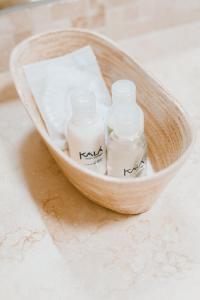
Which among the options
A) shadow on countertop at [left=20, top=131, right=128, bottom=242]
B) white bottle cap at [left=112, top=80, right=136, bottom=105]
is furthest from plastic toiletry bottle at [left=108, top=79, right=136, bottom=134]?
shadow on countertop at [left=20, top=131, right=128, bottom=242]

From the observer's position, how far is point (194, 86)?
2.44 feet

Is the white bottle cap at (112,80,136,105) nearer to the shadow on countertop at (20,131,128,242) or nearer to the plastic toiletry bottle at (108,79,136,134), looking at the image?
the plastic toiletry bottle at (108,79,136,134)

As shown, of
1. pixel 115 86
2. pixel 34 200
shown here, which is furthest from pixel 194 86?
pixel 34 200

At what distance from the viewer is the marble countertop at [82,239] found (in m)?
0.47

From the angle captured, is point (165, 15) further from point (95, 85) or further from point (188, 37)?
point (95, 85)

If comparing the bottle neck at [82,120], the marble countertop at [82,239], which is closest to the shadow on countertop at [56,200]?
the marble countertop at [82,239]

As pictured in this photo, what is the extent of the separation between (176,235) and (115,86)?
21cm

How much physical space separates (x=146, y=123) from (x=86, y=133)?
12 centimetres

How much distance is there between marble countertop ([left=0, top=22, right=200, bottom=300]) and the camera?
0.47 m

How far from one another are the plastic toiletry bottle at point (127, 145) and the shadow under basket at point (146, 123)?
4cm

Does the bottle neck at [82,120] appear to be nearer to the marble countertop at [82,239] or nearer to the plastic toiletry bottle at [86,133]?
the plastic toiletry bottle at [86,133]

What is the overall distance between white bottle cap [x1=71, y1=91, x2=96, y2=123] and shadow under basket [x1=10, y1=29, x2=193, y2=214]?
47mm

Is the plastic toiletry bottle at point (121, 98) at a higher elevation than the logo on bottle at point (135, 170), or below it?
higher

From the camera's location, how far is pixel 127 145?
0.51 meters
